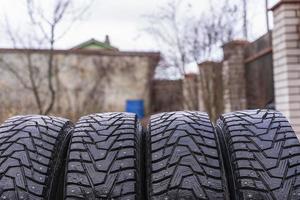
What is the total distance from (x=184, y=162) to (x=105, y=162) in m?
0.23

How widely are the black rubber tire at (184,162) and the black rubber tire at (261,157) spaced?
0.05m

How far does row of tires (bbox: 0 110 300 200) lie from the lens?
1.77 metres

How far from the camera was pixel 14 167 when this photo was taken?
6.02 ft

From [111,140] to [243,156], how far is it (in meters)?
0.41

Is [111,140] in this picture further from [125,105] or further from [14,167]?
[125,105]

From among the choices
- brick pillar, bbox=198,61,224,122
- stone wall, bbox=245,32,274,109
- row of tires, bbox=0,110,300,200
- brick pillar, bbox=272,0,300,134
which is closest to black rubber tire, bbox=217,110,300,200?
row of tires, bbox=0,110,300,200

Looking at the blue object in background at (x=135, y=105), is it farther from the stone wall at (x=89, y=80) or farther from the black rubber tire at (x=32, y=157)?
the black rubber tire at (x=32, y=157)

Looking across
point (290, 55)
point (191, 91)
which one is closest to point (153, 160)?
point (290, 55)

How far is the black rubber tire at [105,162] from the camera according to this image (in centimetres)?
177

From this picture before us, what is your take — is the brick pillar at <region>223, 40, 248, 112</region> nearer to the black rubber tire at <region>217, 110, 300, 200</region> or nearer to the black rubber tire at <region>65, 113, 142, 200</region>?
the black rubber tire at <region>217, 110, 300, 200</region>

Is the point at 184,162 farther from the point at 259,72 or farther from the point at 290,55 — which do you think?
the point at 259,72

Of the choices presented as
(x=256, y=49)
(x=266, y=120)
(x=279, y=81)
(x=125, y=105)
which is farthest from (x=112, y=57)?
(x=266, y=120)

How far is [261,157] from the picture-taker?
72.8 inches

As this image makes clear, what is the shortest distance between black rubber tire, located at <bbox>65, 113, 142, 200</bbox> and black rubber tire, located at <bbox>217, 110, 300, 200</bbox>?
0.96 ft
